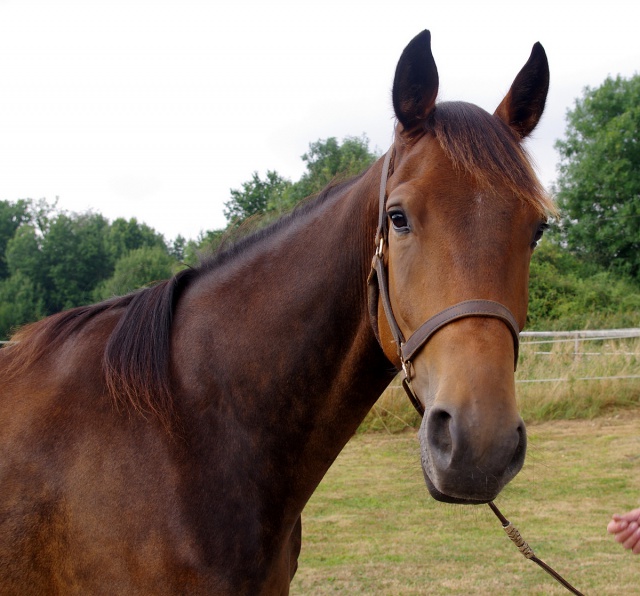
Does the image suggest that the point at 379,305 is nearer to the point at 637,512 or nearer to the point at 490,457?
the point at 490,457

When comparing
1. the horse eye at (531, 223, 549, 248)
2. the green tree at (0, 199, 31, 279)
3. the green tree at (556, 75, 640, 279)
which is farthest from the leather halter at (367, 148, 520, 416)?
the green tree at (0, 199, 31, 279)

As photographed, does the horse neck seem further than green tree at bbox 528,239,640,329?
No

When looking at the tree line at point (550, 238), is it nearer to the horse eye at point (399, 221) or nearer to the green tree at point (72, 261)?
the green tree at point (72, 261)

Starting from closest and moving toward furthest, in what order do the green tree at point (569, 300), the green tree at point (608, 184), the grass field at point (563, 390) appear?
the grass field at point (563, 390)
the green tree at point (569, 300)
the green tree at point (608, 184)

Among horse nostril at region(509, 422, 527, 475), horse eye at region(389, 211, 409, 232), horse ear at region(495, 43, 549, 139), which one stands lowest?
horse nostril at region(509, 422, 527, 475)

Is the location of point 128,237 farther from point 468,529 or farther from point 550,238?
point 468,529

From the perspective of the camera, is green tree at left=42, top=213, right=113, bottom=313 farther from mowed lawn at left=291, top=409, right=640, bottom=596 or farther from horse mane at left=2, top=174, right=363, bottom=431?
horse mane at left=2, top=174, right=363, bottom=431

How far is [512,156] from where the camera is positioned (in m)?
1.94

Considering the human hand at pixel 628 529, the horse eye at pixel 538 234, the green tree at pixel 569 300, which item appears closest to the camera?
the horse eye at pixel 538 234

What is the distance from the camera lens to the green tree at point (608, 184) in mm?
33188

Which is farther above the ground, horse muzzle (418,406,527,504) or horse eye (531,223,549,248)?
horse eye (531,223,549,248)

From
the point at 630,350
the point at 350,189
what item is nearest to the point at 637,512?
the point at 350,189

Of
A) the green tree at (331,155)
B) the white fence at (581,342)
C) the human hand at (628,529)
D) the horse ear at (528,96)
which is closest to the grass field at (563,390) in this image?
the white fence at (581,342)

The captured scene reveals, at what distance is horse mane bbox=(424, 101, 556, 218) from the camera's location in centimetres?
183
